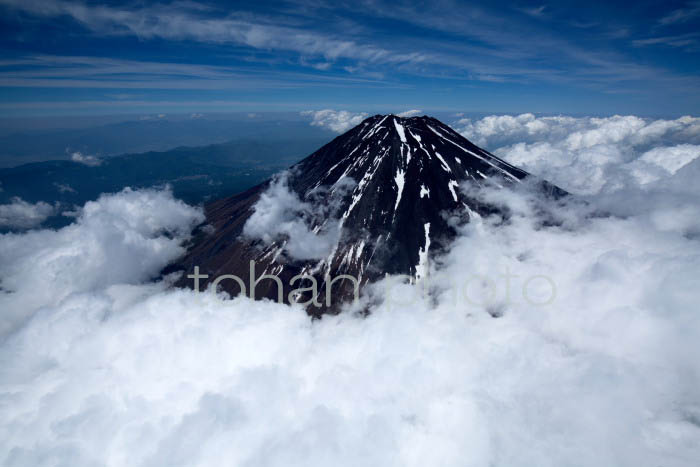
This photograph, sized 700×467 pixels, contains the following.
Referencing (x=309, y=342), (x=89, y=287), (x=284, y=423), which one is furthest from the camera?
(x=89, y=287)

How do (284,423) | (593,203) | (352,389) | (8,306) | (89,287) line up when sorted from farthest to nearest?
(89,287) < (8,306) < (593,203) < (352,389) < (284,423)

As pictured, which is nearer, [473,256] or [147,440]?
[147,440]

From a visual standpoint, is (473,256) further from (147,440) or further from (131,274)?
(131,274)

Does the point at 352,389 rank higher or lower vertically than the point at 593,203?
lower

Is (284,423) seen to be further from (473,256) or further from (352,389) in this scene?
(473,256)

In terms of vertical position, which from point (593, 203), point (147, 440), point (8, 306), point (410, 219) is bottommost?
point (8, 306)

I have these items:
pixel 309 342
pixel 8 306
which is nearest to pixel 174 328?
pixel 309 342
